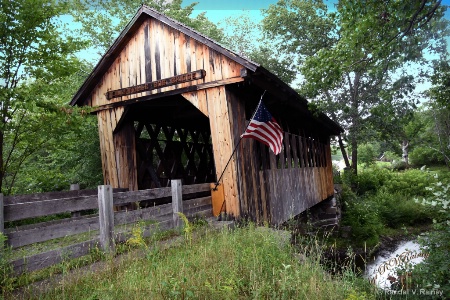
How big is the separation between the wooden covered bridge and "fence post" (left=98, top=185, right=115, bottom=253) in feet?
9.19

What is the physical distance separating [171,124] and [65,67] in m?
3.97

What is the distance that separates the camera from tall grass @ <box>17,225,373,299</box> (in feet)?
10.1

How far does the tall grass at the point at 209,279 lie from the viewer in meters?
3.08

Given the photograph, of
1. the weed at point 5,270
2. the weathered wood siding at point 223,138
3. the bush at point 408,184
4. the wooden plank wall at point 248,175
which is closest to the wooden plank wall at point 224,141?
the weathered wood siding at point 223,138

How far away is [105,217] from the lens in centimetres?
462

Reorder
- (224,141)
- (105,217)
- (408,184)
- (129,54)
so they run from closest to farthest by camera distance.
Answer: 1. (105,217)
2. (224,141)
3. (129,54)
4. (408,184)

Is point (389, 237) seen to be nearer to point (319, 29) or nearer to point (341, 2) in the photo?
point (341, 2)

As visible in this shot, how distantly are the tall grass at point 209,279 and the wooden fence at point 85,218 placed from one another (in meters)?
0.50

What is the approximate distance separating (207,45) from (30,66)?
4158 millimetres

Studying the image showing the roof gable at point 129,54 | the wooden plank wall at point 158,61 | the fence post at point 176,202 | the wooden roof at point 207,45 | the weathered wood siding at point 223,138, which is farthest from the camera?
the wooden plank wall at point 158,61

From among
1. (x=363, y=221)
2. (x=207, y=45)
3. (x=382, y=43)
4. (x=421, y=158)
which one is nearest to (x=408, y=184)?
(x=363, y=221)

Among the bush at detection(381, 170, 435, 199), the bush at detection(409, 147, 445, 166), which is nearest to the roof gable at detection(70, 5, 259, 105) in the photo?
the bush at detection(381, 170, 435, 199)

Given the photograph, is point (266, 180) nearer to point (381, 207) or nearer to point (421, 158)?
point (381, 207)

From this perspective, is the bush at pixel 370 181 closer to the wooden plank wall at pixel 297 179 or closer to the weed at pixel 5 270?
the wooden plank wall at pixel 297 179
